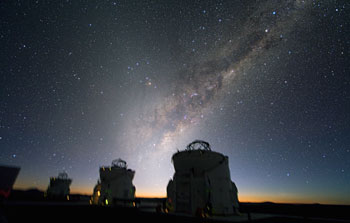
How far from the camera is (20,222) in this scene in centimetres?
1359

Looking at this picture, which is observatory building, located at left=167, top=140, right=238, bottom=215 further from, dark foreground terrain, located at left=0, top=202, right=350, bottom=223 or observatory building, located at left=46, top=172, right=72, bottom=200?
observatory building, located at left=46, top=172, right=72, bottom=200

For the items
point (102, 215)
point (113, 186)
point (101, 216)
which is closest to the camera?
point (101, 216)

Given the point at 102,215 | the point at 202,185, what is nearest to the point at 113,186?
the point at 102,215

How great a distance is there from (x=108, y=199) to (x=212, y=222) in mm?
26101

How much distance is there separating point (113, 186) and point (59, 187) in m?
26.4

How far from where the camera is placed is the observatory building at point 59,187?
158 ft

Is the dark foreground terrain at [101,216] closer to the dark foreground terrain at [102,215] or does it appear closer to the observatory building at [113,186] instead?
the dark foreground terrain at [102,215]

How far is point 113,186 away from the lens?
3475cm

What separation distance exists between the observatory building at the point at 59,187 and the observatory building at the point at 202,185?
42508mm

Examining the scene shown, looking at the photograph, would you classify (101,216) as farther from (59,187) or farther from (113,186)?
(59,187)

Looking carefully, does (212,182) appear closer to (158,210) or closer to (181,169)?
(181,169)

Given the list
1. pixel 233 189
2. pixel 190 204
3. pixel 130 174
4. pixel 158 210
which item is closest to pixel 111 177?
pixel 130 174

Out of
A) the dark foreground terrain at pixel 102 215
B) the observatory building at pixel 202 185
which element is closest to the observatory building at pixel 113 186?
the dark foreground terrain at pixel 102 215

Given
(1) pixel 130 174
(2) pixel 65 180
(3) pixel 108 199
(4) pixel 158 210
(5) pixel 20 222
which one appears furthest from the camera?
(2) pixel 65 180
